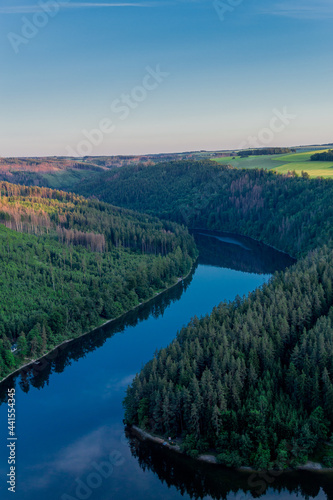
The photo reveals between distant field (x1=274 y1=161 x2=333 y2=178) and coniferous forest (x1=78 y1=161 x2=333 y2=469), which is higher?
distant field (x1=274 y1=161 x2=333 y2=178)

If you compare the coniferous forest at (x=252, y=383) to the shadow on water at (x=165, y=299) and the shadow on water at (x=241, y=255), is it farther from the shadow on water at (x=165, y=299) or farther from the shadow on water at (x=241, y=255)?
the shadow on water at (x=241, y=255)

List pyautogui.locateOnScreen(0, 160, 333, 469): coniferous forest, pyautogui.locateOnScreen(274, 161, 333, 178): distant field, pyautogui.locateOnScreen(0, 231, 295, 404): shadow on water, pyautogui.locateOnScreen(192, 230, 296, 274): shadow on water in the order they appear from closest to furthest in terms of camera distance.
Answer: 1. pyautogui.locateOnScreen(0, 160, 333, 469): coniferous forest
2. pyautogui.locateOnScreen(0, 231, 295, 404): shadow on water
3. pyautogui.locateOnScreen(192, 230, 296, 274): shadow on water
4. pyautogui.locateOnScreen(274, 161, 333, 178): distant field

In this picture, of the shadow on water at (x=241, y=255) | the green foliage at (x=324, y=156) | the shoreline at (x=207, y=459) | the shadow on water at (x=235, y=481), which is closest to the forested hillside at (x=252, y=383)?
the shoreline at (x=207, y=459)

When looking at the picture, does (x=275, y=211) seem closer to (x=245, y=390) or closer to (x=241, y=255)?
(x=241, y=255)

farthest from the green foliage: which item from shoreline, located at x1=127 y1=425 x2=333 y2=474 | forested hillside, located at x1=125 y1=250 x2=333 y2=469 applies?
shoreline, located at x1=127 y1=425 x2=333 y2=474

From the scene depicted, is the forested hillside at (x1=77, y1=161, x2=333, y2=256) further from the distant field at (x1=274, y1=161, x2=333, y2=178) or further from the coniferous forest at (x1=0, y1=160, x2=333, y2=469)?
the distant field at (x1=274, y1=161, x2=333, y2=178)

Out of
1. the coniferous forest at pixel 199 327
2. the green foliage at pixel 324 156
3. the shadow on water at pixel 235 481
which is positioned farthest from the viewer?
the green foliage at pixel 324 156

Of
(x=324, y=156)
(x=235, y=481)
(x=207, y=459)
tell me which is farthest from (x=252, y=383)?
(x=324, y=156)
